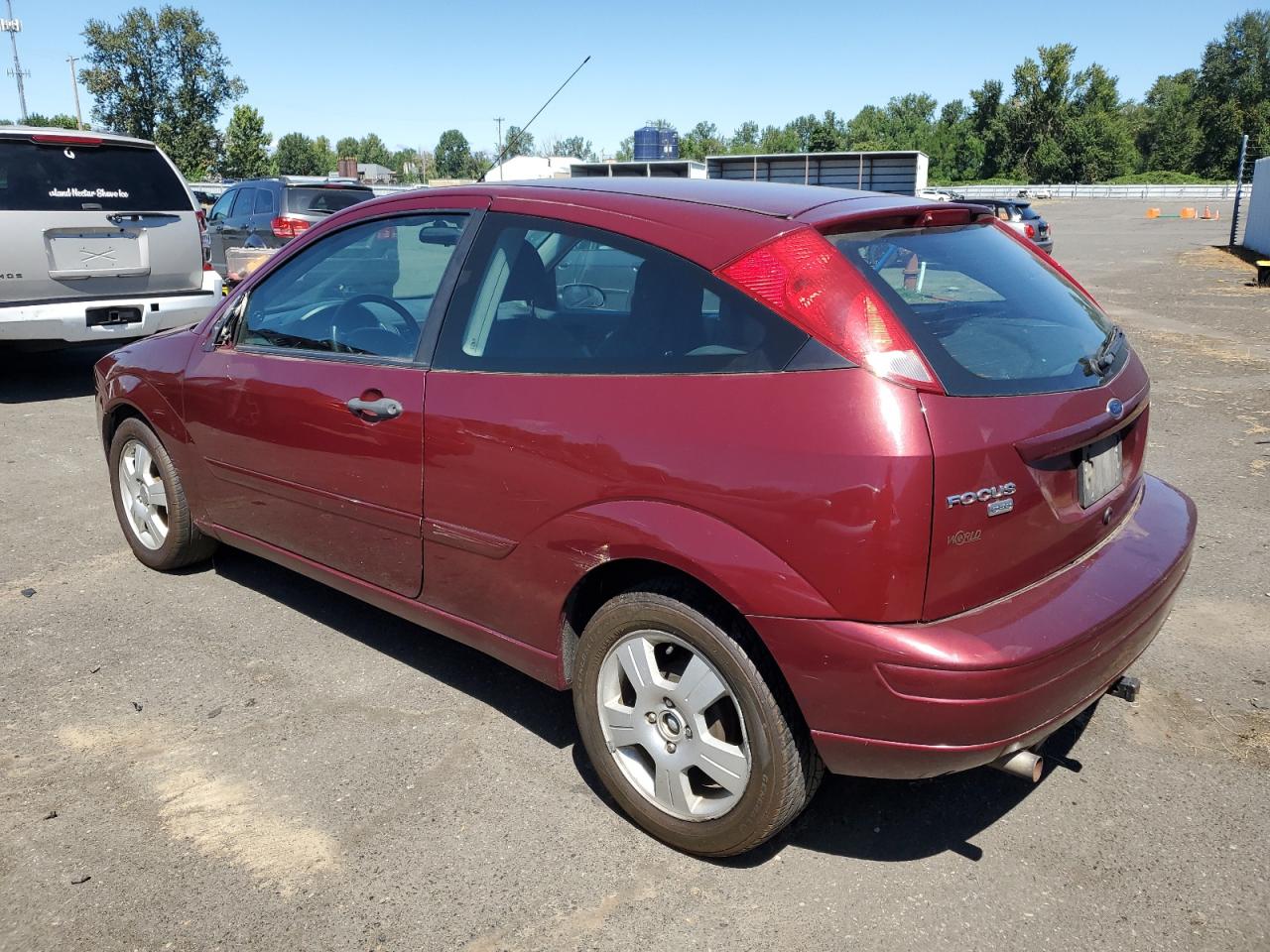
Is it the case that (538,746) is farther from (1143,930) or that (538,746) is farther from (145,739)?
(1143,930)

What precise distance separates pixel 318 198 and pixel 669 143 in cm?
2095

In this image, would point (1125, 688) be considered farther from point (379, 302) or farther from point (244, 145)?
point (244, 145)

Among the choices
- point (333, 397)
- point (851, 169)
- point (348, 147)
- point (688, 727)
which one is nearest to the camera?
point (688, 727)

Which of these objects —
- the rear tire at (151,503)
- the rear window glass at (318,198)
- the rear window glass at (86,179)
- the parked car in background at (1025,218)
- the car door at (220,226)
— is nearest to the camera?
the rear tire at (151,503)

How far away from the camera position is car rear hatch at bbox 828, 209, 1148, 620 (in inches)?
91.3

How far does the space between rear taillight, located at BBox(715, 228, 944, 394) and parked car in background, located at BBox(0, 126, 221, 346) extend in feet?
23.9

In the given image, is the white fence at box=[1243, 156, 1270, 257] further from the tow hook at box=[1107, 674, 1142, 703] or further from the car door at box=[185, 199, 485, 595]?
the car door at box=[185, 199, 485, 595]

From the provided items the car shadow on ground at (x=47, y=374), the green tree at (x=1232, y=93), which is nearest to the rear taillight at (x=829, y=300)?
the car shadow on ground at (x=47, y=374)

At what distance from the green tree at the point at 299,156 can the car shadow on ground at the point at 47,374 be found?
11873 centimetres

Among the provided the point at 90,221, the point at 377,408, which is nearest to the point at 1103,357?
the point at 377,408

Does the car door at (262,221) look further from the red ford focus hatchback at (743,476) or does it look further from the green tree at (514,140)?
the red ford focus hatchback at (743,476)

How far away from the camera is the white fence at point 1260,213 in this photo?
80.3 feet

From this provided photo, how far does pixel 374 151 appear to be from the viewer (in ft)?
496

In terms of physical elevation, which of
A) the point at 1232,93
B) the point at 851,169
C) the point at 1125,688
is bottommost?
the point at 1125,688
